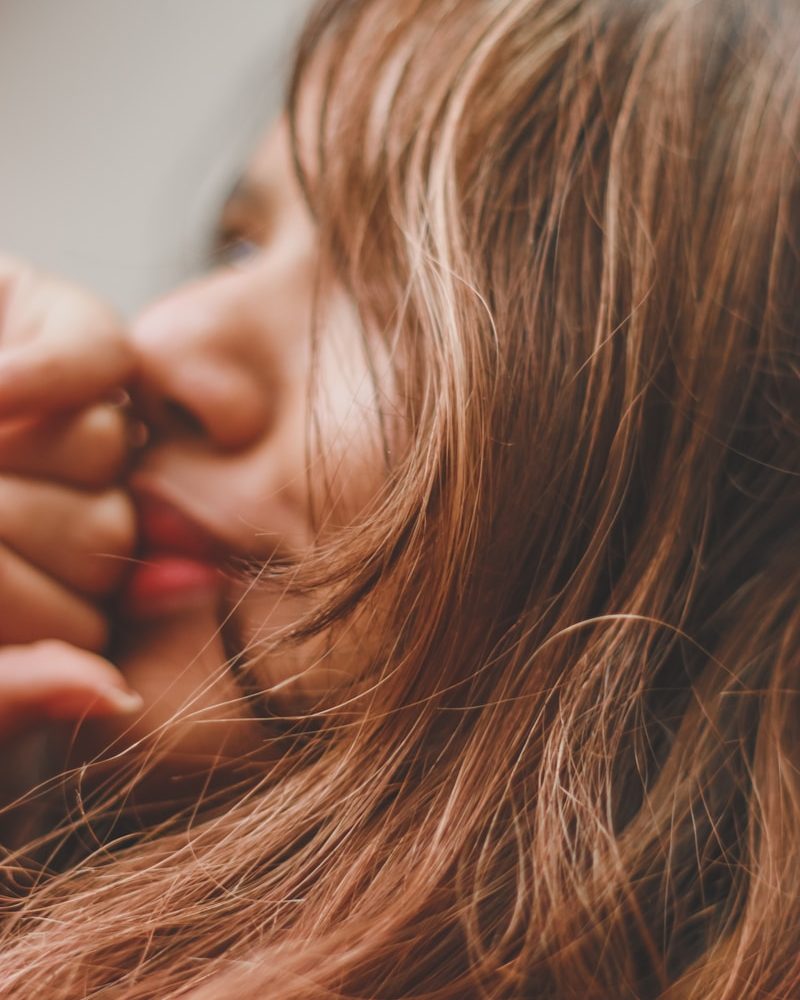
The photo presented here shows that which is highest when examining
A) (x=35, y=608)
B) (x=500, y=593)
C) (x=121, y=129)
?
(x=121, y=129)

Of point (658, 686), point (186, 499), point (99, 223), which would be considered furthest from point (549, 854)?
point (99, 223)

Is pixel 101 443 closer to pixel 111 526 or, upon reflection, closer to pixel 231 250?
pixel 111 526

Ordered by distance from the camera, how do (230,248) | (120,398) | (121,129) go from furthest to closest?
(121,129) → (230,248) → (120,398)

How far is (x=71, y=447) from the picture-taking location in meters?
0.44

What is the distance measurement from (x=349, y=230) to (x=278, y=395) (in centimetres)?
10

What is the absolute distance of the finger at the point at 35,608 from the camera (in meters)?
0.41

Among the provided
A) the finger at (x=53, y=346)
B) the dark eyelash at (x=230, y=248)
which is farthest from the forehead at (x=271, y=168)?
the finger at (x=53, y=346)

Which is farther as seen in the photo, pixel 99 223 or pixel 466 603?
pixel 99 223

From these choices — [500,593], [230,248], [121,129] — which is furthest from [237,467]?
[121,129]

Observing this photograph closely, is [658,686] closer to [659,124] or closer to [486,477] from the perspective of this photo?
[486,477]

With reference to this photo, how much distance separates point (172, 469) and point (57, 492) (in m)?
0.07

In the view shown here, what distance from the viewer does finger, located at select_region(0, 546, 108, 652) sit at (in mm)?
409

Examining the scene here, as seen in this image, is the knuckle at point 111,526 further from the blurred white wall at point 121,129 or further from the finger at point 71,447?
the blurred white wall at point 121,129

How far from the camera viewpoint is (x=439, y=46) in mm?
464
